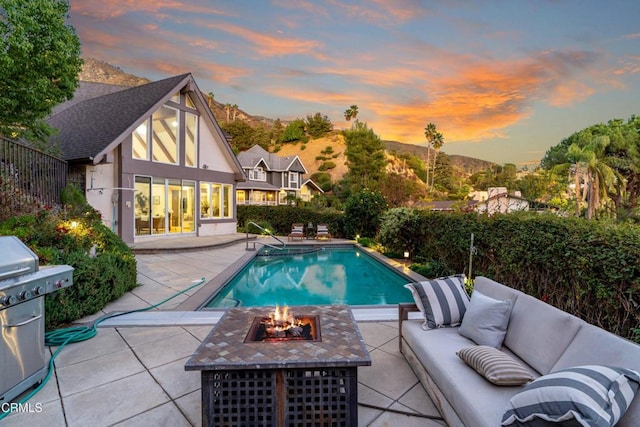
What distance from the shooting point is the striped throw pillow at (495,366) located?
6.73 ft

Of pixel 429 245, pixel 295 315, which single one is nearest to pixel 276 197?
pixel 429 245

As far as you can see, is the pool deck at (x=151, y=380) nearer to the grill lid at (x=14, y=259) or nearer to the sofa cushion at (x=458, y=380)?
the sofa cushion at (x=458, y=380)

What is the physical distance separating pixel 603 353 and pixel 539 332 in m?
0.63

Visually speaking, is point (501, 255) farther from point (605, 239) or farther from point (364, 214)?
point (364, 214)

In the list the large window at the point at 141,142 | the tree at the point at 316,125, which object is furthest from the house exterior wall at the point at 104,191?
the tree at the point at 316,125

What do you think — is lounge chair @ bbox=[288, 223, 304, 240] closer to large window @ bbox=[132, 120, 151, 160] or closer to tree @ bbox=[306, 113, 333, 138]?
large window @ bbox=[132, 120, 151, 160]

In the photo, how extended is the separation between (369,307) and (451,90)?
13872 mm

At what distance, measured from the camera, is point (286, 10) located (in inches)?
495

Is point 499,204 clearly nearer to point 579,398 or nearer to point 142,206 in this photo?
point 579,398

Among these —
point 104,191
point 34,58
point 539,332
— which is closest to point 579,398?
point 539,332

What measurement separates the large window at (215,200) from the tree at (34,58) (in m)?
6.71

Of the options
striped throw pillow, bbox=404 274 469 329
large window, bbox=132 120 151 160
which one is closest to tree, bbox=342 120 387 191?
large window, bbox=132 120 151 160

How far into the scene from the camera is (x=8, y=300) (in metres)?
2.50

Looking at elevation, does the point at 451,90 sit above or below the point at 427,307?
above
